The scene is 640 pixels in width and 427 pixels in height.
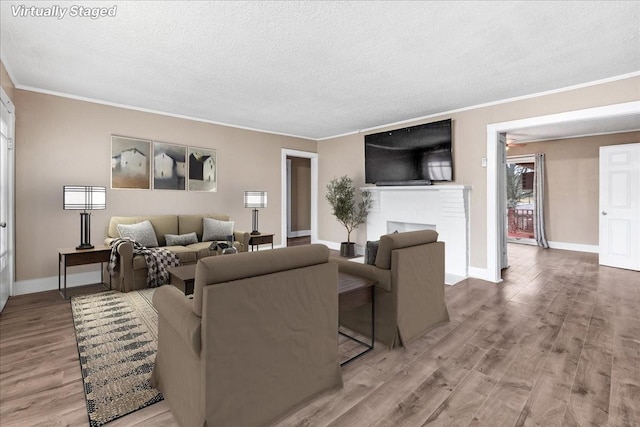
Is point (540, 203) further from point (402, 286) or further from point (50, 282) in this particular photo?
point (50, 282)

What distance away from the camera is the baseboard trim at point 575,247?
6562 mm

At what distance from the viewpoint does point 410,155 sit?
18.0ft

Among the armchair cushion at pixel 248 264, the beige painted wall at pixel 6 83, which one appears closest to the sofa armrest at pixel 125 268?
the beige painted wall at pixel 6 83

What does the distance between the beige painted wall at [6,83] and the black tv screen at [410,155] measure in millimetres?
5154

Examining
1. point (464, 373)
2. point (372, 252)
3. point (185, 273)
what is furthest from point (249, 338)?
point (185, 273)

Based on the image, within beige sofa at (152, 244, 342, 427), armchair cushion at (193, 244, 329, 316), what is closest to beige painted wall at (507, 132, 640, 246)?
beige sofa at (152, 244, 342, 427)

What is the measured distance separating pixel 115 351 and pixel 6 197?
97.6 inches

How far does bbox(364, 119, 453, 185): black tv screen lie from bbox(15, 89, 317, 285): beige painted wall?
9.29 feet

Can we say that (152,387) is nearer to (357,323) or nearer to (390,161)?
(357,323)

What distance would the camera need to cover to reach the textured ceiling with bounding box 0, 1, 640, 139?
2320mm

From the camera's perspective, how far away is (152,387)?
6.25 feet

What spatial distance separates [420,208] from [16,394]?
5.16 metres

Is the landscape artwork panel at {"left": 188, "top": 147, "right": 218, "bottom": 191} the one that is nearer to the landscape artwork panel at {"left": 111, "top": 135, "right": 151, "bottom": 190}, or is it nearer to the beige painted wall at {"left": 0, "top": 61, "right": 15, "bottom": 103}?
the landscape artwork panel at {"left": 111, "top": 135, "right": 151, "bottom": 190}

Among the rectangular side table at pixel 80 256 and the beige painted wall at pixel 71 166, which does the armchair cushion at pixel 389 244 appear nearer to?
the rectangular side table at pixel 80 256
